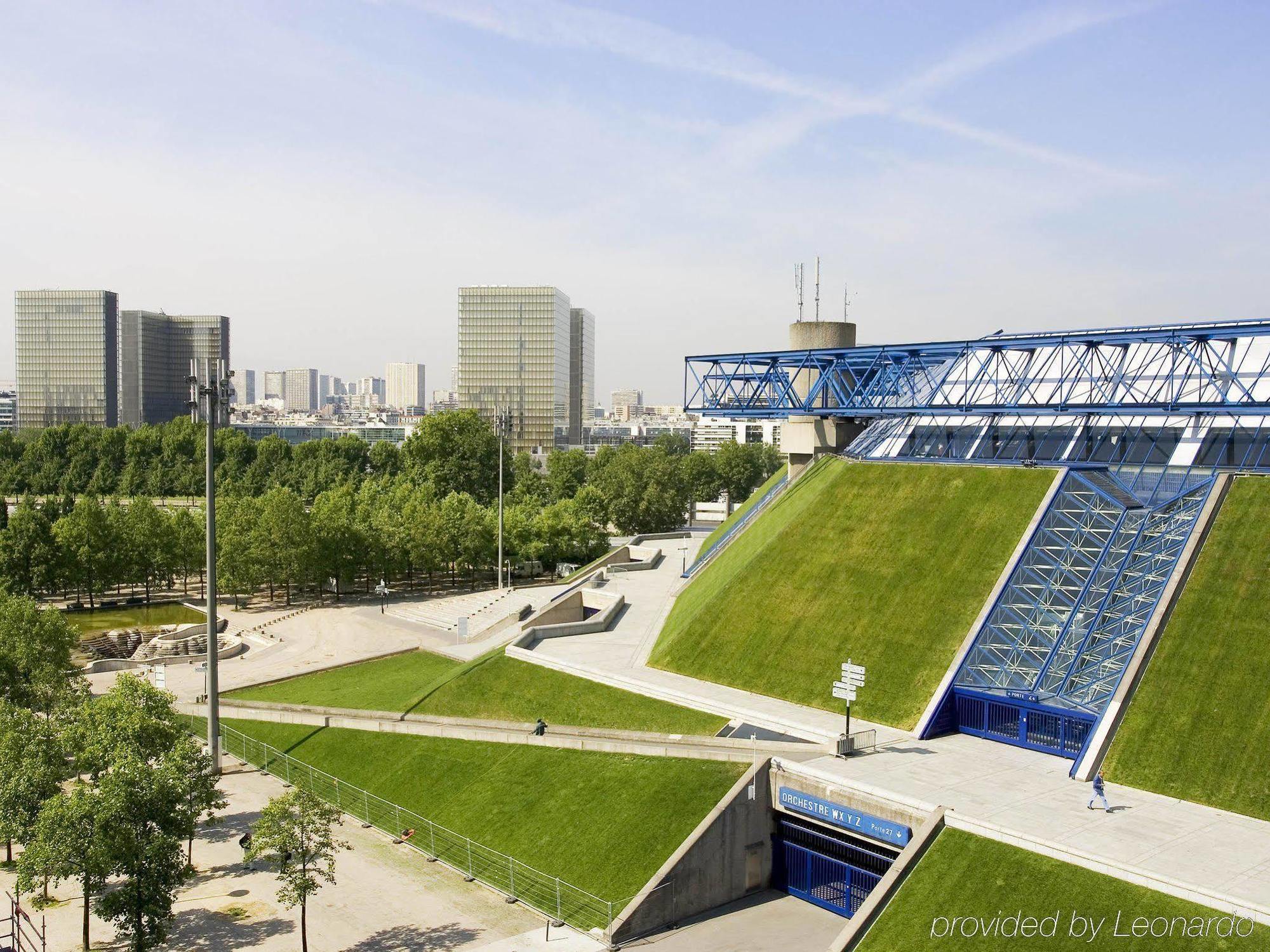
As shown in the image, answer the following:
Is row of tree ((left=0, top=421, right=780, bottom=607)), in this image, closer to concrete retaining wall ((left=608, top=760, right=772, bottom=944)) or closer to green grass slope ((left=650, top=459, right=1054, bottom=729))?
green grass slope ((left=650, top=459, right=1054, bottom=729))

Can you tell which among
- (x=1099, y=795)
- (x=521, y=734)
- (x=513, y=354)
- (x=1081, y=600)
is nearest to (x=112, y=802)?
(x=521, y=734)

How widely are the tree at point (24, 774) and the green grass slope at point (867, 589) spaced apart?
71.1 feet

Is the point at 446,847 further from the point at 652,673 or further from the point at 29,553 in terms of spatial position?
the point at 29,553

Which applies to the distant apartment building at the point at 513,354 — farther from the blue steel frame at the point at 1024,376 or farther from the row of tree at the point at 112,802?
the row of tree at the point at 112,802

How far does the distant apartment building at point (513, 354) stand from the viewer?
552 feet

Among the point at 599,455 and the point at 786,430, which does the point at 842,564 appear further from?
the point at 599,455

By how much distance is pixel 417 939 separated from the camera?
2406cm

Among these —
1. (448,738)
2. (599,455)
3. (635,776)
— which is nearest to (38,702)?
(448,738)

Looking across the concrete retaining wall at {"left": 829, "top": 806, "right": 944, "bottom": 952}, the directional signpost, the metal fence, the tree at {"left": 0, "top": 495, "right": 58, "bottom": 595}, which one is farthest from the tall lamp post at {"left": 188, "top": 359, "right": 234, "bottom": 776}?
the tree at {"left": 0, "top": 495, "right": 58, "bottom": 595}

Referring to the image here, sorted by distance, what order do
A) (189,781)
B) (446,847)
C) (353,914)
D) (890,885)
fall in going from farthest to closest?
(446,847), (353,914), (189,781), (890,885)

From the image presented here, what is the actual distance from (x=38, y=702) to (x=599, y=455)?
88.3 m

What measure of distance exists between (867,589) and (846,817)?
1282cm

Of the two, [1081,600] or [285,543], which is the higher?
[1081,600]

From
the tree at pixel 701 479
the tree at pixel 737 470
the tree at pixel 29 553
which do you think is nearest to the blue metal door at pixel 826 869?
the tree at pixel 29 553
